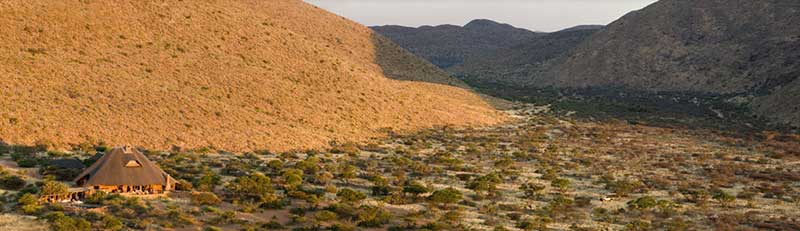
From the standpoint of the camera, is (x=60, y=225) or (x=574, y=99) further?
(x=574, y=99)

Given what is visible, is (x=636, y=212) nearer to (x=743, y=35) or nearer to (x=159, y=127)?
(x=159, y=127)

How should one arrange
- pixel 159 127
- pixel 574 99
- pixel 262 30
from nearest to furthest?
1. pixel 159 127
2. pixel 262 30
3. pixel 574 99

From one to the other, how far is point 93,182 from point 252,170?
9.51 m

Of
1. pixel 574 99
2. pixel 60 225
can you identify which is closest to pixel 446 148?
pixel 60 225

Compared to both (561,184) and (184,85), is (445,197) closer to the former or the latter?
(561,184)

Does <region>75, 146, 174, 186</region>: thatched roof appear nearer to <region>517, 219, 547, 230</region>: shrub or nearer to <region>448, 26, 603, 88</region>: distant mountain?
<region>517, 219, 547, 230</region>: shrub

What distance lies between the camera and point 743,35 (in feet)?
370

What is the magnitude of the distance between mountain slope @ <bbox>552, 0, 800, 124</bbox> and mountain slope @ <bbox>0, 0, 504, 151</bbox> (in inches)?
1810

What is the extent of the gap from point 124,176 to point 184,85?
951 inches

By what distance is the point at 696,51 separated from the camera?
4508 inches

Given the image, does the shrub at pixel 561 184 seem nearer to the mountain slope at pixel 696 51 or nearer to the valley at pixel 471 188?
the valley at pixel 471 188

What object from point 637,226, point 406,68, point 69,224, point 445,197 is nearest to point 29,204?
point 69,224

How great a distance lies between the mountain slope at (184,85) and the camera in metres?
43.6

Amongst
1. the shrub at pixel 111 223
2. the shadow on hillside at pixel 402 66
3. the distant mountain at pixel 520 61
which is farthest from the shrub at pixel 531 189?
the distant mountain at pixel 520 61
